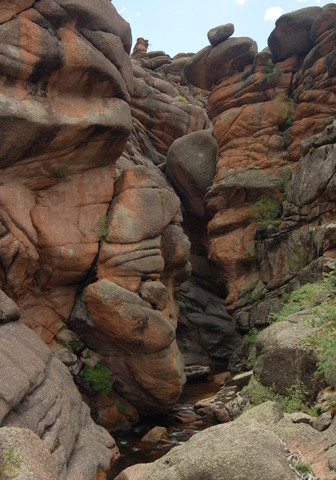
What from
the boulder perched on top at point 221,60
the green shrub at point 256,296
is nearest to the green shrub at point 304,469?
the green shrub at point 256,296

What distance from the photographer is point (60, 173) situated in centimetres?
1691

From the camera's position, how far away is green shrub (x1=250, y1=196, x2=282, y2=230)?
23612 millimetres

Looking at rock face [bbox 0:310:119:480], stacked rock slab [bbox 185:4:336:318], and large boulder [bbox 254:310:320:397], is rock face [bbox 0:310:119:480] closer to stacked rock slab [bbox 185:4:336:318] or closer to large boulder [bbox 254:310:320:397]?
large boulder [bbox 254:310:320:397]

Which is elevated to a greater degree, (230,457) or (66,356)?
(230,457)

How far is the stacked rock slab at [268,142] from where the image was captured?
22.5 meters

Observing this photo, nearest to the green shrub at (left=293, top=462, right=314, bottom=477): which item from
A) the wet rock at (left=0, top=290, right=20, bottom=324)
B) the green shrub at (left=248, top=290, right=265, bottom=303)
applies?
the wet rock at (left=0, top=290, right=20, bottom=324)

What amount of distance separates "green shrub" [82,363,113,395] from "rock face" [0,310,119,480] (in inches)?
128

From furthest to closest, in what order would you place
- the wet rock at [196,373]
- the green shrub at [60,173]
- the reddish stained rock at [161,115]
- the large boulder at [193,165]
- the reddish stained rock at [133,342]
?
the reddish stained rock at [161,115] → the large boulder at [193,165] → the wet rock at [196,373] → the green shrub at [60,173] → the reddish stained rock at [133,342]

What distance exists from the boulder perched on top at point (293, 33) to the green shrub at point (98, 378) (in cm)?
2199

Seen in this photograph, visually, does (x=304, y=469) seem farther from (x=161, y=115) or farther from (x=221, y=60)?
(x=161, y=115)

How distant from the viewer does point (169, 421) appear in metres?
17.8

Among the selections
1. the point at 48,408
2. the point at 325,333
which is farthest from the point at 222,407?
the point at 325,333

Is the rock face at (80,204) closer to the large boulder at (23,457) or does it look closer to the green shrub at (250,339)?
the green shrub at (250,339)

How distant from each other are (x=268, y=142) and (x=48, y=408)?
20.7 meters
